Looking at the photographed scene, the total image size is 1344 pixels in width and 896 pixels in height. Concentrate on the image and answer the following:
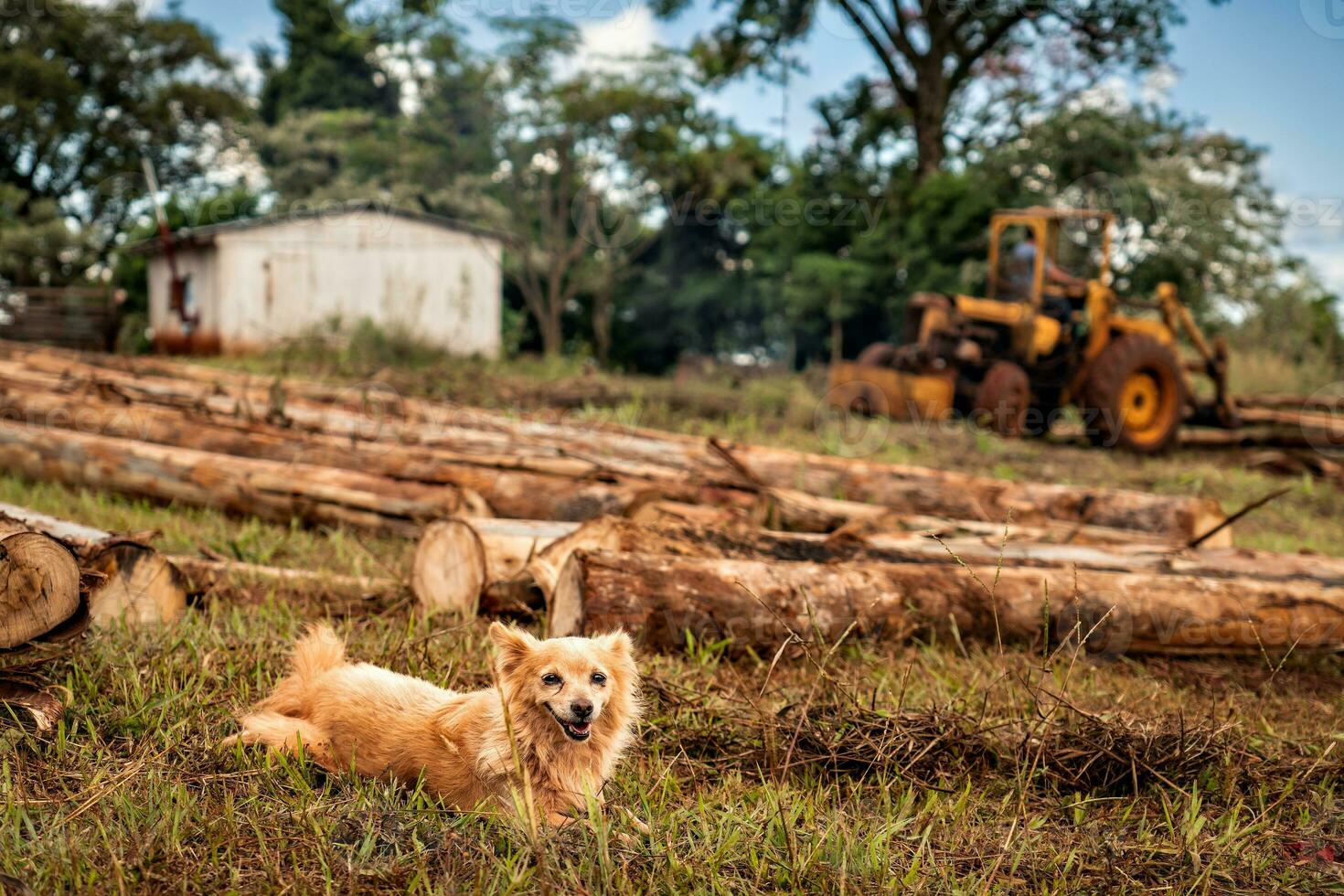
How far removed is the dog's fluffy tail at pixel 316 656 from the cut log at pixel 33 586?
0.78 meters

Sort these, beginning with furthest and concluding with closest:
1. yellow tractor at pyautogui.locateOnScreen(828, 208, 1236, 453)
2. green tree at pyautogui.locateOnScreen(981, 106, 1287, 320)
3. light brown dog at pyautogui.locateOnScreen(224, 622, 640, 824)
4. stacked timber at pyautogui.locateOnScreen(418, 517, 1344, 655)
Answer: green tree at pyautogui.locateOnScreen(981, 106, 1287, 320)
yellow tractor at pyautogui.locateOnScreen(828, 208, 1236, 453)
stacked timber at pyautogui.locateOnScreen(418, 517, 1344, 655)
light brown dog at pyautogui.locateOnScreen(224, 622, 640, 824)

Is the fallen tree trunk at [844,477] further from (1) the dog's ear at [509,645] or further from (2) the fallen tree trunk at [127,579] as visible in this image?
(1) the dog's ear at [509,645]

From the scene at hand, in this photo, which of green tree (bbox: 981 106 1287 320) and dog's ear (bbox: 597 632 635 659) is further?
green tree (bbox: 981 106 1287 320)

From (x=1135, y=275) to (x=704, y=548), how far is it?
16.3 metres

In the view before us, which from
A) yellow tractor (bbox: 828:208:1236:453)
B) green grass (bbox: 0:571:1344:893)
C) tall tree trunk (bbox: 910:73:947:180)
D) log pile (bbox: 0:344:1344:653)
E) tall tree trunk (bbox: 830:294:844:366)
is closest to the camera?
green grass (bbox: 0:571:1344:893)

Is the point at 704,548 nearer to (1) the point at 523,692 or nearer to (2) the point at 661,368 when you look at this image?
(1) the point at 523,692

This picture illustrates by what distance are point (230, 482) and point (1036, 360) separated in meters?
9.06

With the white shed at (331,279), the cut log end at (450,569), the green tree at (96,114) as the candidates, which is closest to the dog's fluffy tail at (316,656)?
the cut log end at (450,569)

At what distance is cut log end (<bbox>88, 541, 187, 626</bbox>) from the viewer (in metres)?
3.62

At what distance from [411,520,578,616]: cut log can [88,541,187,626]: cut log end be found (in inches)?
37.5

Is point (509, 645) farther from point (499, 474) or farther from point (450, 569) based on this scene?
point (499, 474)

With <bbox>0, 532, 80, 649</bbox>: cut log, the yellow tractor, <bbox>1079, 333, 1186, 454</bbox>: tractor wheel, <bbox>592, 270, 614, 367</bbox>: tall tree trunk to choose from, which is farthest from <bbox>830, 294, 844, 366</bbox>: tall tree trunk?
<bbox>0, 532, 80, 649</bbox>: cut log

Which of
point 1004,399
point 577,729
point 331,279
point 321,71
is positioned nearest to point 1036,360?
point 1004,399

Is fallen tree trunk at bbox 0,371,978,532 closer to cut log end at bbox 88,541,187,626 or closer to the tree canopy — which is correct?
cut log end at bbox 88,541,187,626
